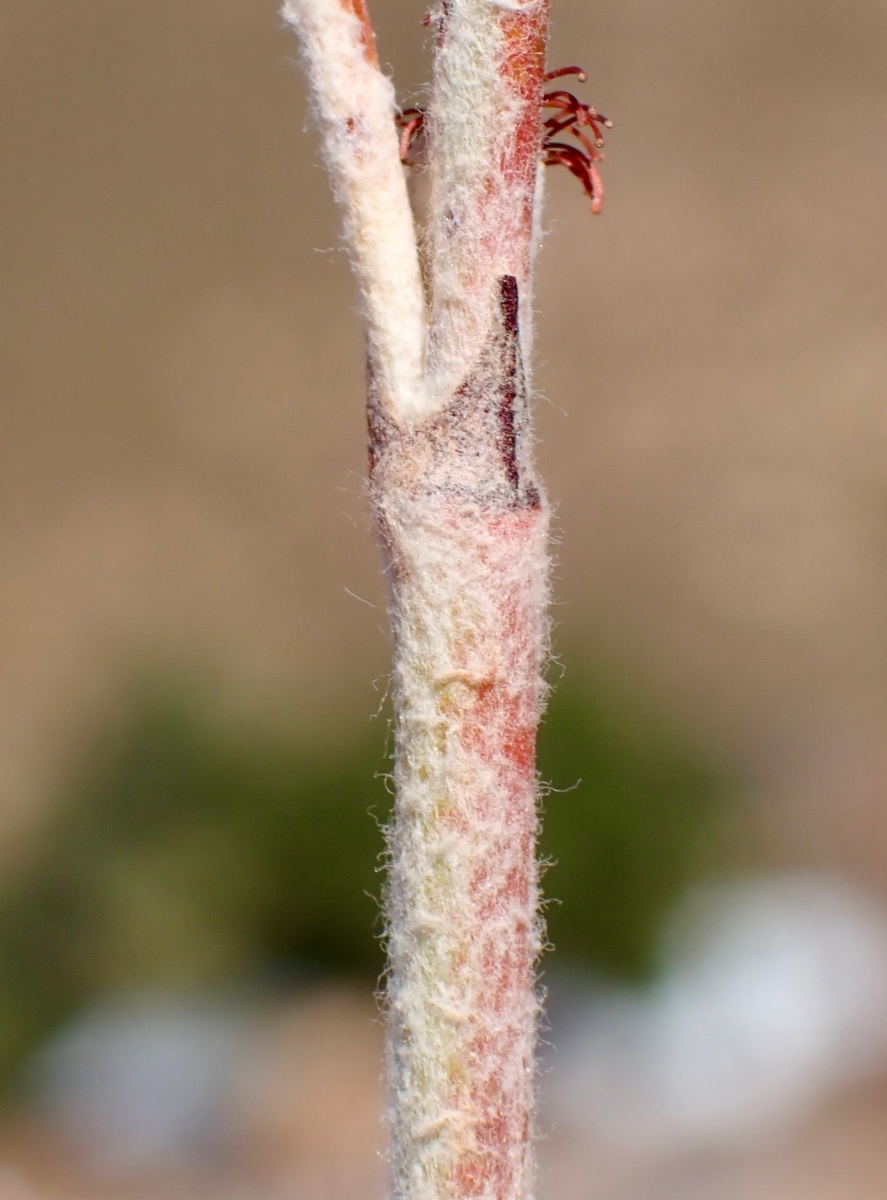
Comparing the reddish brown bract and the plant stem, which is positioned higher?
the reddish brown bract

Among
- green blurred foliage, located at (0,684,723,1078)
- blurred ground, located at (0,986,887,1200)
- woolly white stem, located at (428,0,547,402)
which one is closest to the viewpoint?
woolly white stem, located at (428,0,547,402)

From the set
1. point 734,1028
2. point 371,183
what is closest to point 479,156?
point 371,183

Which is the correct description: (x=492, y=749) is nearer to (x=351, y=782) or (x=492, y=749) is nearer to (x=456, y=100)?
(x=456, y=100)

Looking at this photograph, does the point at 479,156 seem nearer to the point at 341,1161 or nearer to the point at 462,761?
the point at 462,761

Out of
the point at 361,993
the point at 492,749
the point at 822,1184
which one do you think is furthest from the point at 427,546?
the point at 361,993

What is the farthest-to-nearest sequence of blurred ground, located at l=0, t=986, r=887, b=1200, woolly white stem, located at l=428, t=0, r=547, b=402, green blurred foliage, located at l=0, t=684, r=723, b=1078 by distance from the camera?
green blurred foliage, located at l=0, t=684, r=723, b=1078 → blurred ground, located at l=0, t=986, r=887, b=1200 → woolly white stem, located at l=428, t=0, r=547, b=402

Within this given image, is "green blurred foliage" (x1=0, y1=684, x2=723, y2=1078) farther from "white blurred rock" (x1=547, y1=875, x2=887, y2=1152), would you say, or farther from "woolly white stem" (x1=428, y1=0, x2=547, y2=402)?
"woolly white stem" (x1=428, y1=0, x2=547, y2=402)

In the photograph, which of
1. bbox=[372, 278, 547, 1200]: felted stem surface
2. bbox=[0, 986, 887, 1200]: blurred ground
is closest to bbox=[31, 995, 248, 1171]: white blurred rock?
bbox=[0, 986, 887, 1200]: blurred ground

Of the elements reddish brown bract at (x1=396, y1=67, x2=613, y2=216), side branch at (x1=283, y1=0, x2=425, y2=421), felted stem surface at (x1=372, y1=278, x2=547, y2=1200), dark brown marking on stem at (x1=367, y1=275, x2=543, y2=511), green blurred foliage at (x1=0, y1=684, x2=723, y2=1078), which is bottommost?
felted stem surface at (x1=372, y1=278, x2=547, y2=1200)
